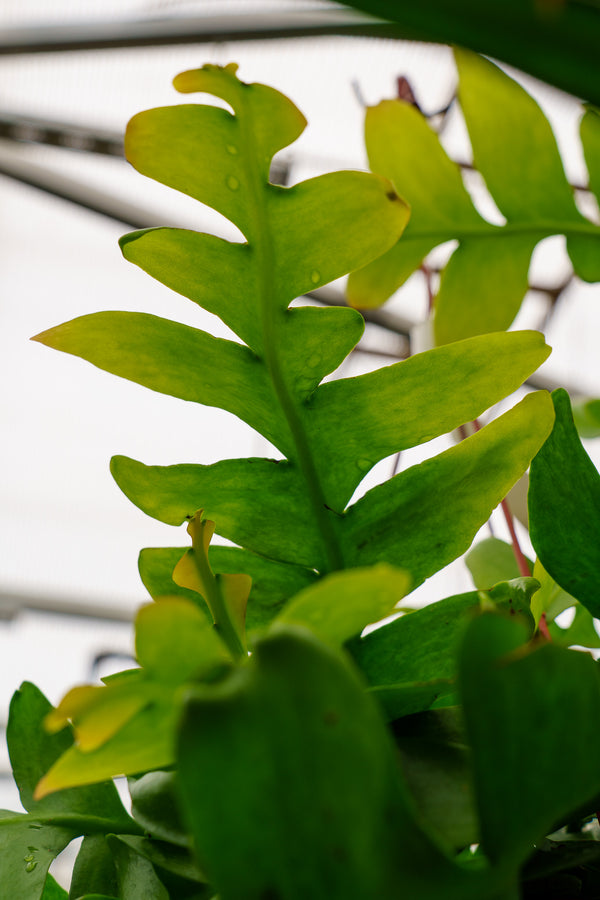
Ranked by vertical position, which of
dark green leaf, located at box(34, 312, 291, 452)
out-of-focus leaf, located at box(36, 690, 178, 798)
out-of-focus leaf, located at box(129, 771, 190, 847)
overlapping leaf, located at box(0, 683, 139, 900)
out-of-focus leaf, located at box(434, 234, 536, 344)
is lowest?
overlapping leaf, located at box(0, 683, 139, 900)

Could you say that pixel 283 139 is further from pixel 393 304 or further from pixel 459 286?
pixel 393 304

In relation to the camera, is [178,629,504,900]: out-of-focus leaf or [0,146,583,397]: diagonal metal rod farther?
[0,146,583,397]: diagonal metal rod

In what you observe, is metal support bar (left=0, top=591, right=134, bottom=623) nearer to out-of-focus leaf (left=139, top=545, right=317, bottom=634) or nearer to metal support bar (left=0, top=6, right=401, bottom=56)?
metal support bar (left=0, top=6, right=401, bottom=56)

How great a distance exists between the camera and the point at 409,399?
0.82 ft

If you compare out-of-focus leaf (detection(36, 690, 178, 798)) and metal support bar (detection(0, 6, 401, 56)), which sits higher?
metal support bar (detection(0, 6, 401, 56))

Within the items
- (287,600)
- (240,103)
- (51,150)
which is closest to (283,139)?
(240,103)

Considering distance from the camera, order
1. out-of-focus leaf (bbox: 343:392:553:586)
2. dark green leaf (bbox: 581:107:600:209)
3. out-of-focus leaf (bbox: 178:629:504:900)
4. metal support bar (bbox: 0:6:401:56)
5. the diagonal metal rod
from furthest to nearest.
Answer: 1. the diagonal metal rod
2. metal support bar (bbox: 0:6:401:56)
3. dark green leaf (bbox: 581:107:600:209)
4. out-of-focus leaf (bbox: 343:392:553:586)
5. out-of-focus leaf (bbox: 178:629:504:900)

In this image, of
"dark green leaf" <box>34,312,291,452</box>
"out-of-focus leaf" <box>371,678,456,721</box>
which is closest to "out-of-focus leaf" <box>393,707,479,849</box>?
"out-of-focus leaf" <box>371,678,456,721</box>

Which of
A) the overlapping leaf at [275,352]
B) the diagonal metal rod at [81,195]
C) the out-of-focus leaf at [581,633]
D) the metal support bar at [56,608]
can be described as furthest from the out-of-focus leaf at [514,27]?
the metal support bar at [56,608]

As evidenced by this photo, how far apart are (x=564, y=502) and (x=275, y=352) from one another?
0.11m

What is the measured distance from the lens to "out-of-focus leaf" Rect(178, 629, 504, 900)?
0.12 metres

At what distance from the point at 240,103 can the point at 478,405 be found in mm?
123

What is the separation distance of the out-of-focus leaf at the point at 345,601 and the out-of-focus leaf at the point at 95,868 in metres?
0.18

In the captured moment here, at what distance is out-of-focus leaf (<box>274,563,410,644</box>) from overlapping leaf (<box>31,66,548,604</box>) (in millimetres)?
99
